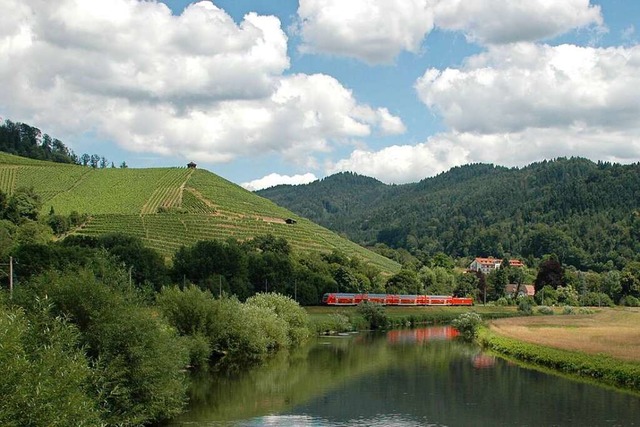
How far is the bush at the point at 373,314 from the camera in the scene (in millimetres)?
111188

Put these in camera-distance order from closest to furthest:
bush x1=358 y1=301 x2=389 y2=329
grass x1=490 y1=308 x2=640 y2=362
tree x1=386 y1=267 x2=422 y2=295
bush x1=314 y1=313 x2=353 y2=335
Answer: grass x1=490 y1=308 x2=640 y2=362, bush x1=314 y1=313 x2=353 y2=335, bush x1=358 y1=301 x2=389 y2=329, tree x1=386 y1=267 x2=422 y2=295

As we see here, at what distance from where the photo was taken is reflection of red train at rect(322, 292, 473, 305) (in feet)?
390

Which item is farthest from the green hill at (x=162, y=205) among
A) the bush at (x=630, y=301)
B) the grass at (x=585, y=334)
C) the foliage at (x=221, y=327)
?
the grass at (x=585, y=334)

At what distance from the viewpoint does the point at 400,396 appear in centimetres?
4672

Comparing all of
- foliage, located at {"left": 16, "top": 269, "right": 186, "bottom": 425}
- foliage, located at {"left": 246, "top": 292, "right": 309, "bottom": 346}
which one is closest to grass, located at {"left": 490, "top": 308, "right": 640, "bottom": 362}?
foliage, located at {"left": 246, "top": 292, "right": 309, "bottom": 346}

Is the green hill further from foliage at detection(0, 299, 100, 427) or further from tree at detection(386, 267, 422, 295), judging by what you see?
foliage at detection(0, 299, 100, 427)

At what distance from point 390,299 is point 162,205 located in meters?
58.2

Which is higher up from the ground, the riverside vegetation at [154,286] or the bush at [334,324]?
the riverside vegetation at [154,286]

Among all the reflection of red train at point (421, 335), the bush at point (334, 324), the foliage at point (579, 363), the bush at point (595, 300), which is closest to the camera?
the foliage at point (579, 363)

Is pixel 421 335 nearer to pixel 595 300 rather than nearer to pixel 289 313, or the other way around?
pixel 289 313

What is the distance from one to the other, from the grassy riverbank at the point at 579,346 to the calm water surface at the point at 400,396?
2449 millimetres

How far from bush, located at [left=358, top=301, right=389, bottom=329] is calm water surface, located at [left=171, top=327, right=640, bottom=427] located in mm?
41399

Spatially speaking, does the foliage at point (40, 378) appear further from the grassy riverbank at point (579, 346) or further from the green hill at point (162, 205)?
the green hill at point (162, 205)

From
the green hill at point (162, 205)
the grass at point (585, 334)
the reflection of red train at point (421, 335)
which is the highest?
the green hill at point (162, 205)
